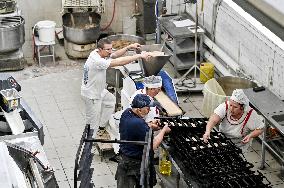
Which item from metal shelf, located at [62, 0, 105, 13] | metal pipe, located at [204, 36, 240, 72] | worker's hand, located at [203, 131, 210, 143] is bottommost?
worker's hand, located at [203, 131, 210, 143]

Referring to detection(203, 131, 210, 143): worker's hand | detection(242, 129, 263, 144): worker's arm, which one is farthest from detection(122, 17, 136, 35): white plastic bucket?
detection(203, 131, 210, 143): worker's hand

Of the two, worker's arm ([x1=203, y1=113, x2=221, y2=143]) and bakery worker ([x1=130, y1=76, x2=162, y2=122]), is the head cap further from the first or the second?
worker's arm ([x1=203, y1=113, x2=221, y2=143])

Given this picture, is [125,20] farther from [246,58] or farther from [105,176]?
[105,176]

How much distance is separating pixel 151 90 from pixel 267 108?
1659 mm

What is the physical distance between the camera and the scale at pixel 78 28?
10.9 m

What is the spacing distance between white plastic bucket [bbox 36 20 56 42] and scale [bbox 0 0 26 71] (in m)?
0.35

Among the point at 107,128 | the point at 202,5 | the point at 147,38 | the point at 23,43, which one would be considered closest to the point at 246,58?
the point at 202,5

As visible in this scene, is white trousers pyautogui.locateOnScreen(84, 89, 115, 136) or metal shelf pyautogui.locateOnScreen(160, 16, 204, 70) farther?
metal shelf pyautogui.locateOnScreen(160, 16, 204, 70)

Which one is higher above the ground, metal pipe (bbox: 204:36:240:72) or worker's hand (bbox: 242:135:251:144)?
metal pipe (bbox: 204:36:240:72)

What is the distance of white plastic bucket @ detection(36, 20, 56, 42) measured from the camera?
10.8m

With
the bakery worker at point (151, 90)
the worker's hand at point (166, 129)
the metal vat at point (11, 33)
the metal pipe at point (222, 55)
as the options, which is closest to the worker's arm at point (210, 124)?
the worker's hand at point (166, 129)

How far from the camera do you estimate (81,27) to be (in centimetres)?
1134

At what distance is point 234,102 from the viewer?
680cm

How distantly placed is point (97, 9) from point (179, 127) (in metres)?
5.30
